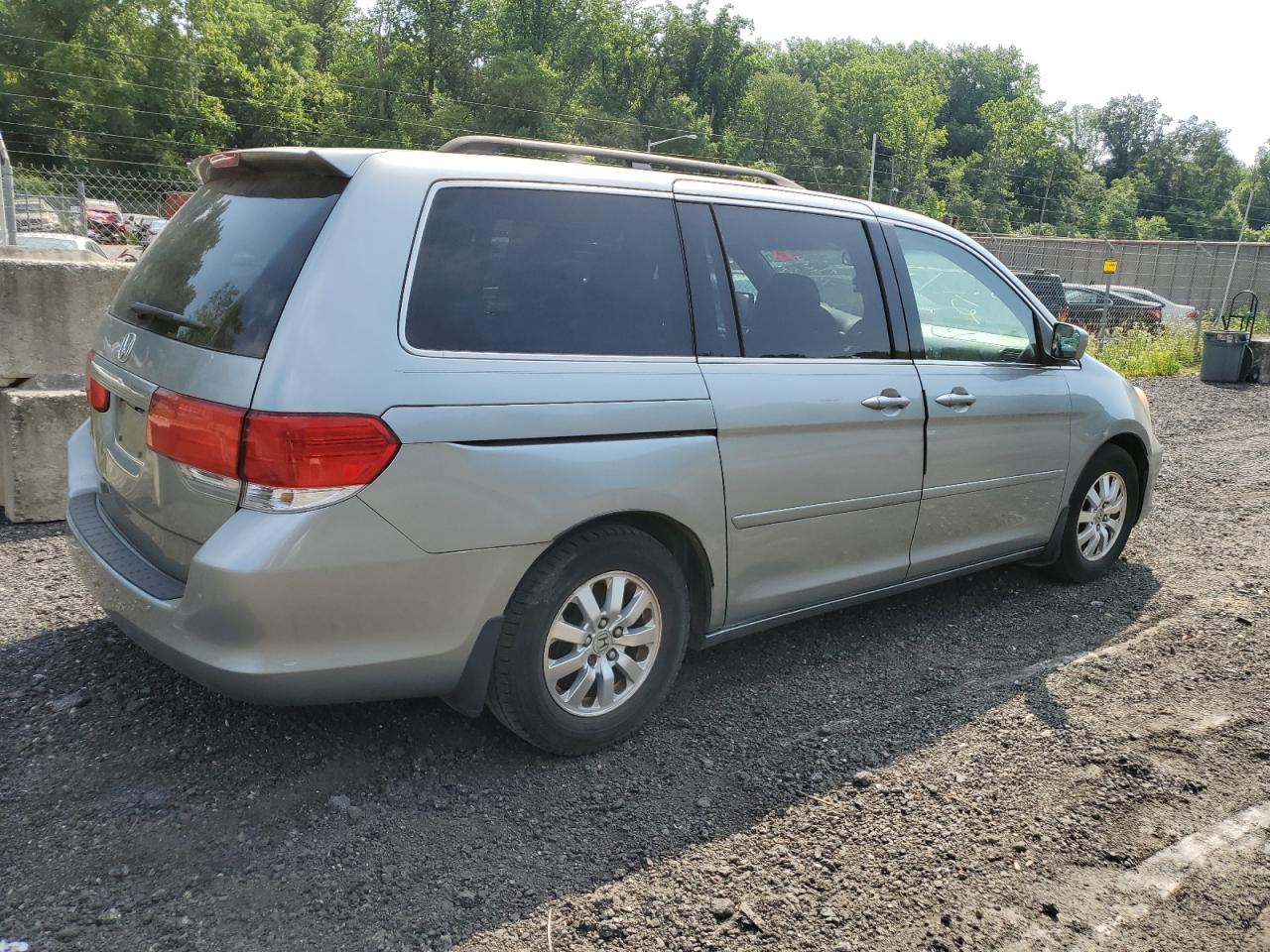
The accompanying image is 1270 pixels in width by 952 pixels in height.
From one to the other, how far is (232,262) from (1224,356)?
15606 millimetres

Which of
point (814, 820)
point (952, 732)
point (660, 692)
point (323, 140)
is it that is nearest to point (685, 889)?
point (814, 820)

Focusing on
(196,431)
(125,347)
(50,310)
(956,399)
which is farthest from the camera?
(50,310)

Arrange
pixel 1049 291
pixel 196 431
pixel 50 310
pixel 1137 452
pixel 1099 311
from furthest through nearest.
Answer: pixel 1099 311 < pixel 1049 291 < pixel 50 310 < pixel 1137 452 < pixel 196 431

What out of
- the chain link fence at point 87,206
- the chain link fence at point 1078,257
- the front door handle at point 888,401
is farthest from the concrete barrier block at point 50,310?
the chain link fence at point 87,206

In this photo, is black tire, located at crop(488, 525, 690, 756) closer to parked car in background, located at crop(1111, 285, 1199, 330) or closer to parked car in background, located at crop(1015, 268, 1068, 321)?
parked car in background, located at crop(1015, 268, 1068, 321)

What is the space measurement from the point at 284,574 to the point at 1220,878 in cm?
269

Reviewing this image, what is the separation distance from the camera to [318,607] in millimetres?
2703

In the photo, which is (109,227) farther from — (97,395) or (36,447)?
(97,395)

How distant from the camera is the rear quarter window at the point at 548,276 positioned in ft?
9.57

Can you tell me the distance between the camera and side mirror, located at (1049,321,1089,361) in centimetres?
477

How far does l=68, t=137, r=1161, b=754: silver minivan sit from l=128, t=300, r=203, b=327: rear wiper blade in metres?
0.01

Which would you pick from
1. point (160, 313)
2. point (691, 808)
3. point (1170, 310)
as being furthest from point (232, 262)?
point (1170, 310)

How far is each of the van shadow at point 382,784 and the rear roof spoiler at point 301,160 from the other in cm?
180

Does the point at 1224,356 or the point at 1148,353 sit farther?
the point at 1148,353
